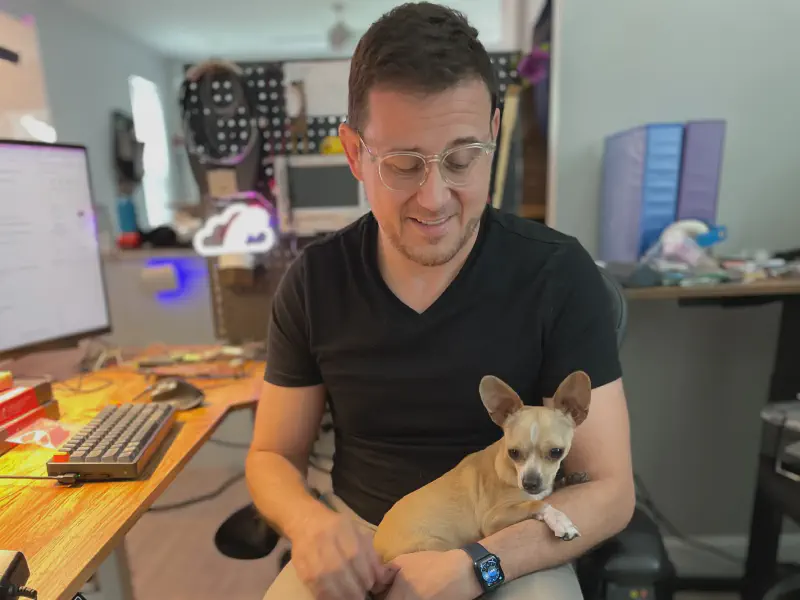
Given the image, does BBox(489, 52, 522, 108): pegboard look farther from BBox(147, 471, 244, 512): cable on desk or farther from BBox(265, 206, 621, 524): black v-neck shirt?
BBox(147, 471, 244, 512): cable on desk

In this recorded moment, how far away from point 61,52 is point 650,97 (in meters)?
4.09

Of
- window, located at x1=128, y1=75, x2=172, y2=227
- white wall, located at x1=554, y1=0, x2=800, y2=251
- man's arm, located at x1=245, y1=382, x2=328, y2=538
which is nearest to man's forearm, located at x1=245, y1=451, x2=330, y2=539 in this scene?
man's arm, located at x1=245, y1=382, x2=328, y2=538

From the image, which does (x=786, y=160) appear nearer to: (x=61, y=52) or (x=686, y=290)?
(x=686, y=290)

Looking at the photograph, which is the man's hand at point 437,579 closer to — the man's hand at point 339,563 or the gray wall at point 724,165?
the man's hand at point 339,563

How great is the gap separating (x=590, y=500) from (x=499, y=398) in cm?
23

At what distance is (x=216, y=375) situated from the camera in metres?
1.34

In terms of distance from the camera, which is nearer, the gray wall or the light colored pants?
the light colored pants

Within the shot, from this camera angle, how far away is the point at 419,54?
792 mm

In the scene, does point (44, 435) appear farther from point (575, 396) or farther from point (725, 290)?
Result: point (725, 290)

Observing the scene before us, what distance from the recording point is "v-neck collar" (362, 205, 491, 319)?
919 mm

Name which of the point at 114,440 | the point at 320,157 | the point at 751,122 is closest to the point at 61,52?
the point at 320,157

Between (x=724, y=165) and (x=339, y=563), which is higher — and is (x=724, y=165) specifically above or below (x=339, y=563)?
above

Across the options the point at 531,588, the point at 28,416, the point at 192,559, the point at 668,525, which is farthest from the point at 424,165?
the point at 192,559

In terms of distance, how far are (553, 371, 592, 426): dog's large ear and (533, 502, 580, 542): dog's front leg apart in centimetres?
13
